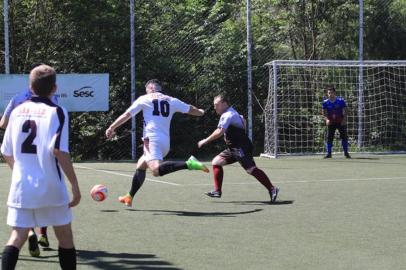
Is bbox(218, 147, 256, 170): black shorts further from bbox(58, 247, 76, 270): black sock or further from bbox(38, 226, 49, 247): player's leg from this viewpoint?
bbox(58, 247, 76, 270): black sock

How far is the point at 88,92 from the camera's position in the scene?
18938 millimetres

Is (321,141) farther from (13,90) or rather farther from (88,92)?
(13,90)

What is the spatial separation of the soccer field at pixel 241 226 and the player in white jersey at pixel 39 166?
1310mm

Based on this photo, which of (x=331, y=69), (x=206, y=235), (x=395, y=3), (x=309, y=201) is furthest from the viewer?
(x=395, y=3)

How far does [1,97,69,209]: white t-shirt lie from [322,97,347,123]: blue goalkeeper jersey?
1439cm

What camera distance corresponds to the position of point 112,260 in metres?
6.47

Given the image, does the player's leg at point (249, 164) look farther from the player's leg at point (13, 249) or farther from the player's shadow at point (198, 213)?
the player's leg at point (13, 249)

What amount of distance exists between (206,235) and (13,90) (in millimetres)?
11868

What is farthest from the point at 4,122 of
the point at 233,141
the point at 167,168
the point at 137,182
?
the point at 233,141

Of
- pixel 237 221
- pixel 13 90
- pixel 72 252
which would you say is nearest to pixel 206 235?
pixel 237 221

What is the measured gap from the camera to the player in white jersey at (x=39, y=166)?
15.9ft

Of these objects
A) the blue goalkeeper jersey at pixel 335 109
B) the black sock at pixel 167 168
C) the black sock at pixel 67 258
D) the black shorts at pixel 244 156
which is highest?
the blue goalkeeper jersey at pixel 335 109

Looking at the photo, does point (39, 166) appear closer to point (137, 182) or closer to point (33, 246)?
point (33, 246)

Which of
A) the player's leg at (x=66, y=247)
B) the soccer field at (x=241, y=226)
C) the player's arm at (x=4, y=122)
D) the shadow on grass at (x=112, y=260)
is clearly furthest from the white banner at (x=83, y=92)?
the player's leg at (x=66, y=247)
